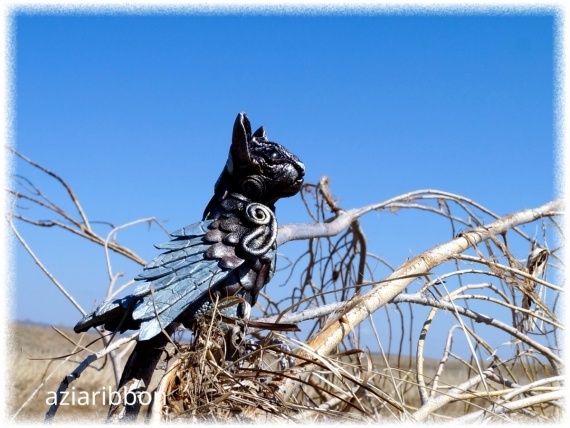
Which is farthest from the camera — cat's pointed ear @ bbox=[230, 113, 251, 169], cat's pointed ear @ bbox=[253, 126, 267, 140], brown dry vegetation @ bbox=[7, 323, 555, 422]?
cat's pointed ear @ bbox=[253, 126, 267, 140]

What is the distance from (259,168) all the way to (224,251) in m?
0.24

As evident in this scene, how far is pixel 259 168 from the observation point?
1684 mm

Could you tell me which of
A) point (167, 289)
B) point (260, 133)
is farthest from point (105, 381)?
point (167, 289)

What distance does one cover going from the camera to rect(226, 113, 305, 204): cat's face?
5.48ft

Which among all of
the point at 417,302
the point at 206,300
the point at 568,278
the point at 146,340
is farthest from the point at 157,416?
the point at 568,278

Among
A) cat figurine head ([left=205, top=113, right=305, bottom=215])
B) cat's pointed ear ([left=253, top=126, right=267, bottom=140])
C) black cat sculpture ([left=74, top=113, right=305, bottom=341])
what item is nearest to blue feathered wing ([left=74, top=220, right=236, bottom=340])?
black cat sculpture ([left=74, top=113, right=305, bottom=341])

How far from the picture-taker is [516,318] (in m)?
2.32

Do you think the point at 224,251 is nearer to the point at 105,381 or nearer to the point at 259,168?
the point at 259,168

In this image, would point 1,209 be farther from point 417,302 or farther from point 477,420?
point 477,420

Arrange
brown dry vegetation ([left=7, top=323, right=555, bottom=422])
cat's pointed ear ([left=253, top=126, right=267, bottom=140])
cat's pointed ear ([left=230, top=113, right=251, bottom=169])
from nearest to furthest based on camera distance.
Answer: brown dry vegetation ([left=7, top=323, right=555, bottom=422]) < cat's pointed ear ([left=230, top=113, right=251, bottom=169]) < cat's pointed ear ([left=253, top=126, right=267, bottom=140])

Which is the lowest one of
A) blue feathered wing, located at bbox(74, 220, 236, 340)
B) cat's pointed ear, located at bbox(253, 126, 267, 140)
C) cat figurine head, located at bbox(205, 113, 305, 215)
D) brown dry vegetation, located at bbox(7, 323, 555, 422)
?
brown dry vegetation, located at bbox(7, 323, 555, 422)

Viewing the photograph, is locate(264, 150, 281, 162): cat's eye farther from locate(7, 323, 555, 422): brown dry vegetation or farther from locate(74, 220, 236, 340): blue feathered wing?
locate(7, 323, 555, 422): brown dry vegetation

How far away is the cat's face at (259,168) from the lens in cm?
167

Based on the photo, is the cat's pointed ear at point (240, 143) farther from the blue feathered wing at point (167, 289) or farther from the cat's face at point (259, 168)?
the blue feathered wing at point (167, 289)
